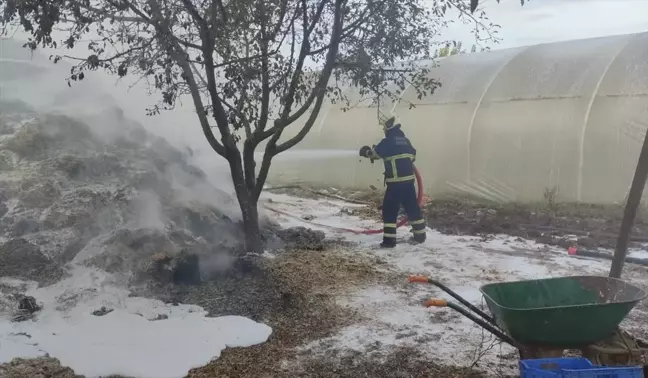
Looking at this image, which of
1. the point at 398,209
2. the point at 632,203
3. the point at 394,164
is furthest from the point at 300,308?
the point at 394,164

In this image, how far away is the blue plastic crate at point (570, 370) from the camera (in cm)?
264

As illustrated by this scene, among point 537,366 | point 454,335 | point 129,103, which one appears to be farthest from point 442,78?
point 537,366

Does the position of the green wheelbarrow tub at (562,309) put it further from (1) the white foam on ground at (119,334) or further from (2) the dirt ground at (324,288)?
(1) the white foam on ground at (119,334)

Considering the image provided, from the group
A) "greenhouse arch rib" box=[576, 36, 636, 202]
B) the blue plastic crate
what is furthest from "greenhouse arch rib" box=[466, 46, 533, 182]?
the blue plastic crate

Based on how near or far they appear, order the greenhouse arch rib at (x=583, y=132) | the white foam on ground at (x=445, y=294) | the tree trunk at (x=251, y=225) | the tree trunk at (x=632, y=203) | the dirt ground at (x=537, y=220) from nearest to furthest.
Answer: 1. the tree trunk at (x=632, y=203)
2. the white foam on ground at (x=445, y=294)
3. the tree trunk at (x=251, y=225)
4. the dirt ground at (x=537, y=220)
5. the greenhouse arch rib at (x=583, y=132)

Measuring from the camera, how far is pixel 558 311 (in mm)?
3115

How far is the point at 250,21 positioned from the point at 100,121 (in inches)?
170

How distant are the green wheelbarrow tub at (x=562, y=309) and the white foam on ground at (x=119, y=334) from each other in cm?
204

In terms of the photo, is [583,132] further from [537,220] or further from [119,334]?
[119,334]

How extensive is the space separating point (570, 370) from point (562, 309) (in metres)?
0.54

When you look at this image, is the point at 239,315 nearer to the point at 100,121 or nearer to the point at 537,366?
the point at 537,366

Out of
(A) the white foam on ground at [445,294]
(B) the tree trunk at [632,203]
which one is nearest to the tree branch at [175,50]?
(A) the white foam on ground at [445,294]

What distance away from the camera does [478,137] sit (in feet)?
37.9

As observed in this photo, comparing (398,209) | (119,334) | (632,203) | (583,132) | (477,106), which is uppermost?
(477,106)
